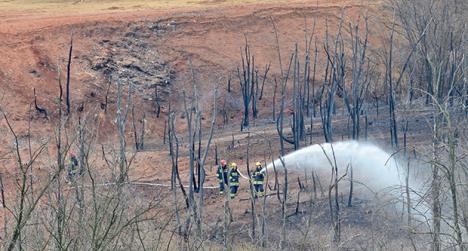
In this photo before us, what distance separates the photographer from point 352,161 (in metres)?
35.4

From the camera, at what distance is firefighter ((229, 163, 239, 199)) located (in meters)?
33.5

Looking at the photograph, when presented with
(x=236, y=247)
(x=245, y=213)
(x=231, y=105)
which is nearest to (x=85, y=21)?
(x=231, y=105)

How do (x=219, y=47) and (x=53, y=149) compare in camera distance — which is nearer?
(x=53, y=149)

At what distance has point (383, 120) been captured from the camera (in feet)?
136

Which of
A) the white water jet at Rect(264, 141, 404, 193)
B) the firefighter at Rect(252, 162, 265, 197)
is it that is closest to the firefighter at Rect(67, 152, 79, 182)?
the firefighter at Rect(252, 162, 265, 197)

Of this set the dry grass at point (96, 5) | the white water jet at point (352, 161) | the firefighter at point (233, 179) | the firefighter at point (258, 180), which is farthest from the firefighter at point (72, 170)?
the dry grass at point (96, 5)

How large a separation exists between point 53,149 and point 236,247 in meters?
12.8

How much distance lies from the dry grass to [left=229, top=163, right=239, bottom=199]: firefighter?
74.9 feet

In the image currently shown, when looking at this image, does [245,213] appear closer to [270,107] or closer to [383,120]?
[383,120]

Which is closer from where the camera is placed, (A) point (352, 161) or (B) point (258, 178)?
(B) point (258, 178)

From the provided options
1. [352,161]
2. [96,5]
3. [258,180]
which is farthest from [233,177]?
[96,5]

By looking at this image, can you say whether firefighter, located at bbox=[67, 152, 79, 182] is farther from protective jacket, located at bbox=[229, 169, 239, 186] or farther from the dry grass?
the dry grass

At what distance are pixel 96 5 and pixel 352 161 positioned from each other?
84.1 feet

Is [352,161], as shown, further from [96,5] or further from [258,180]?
[96,5]
